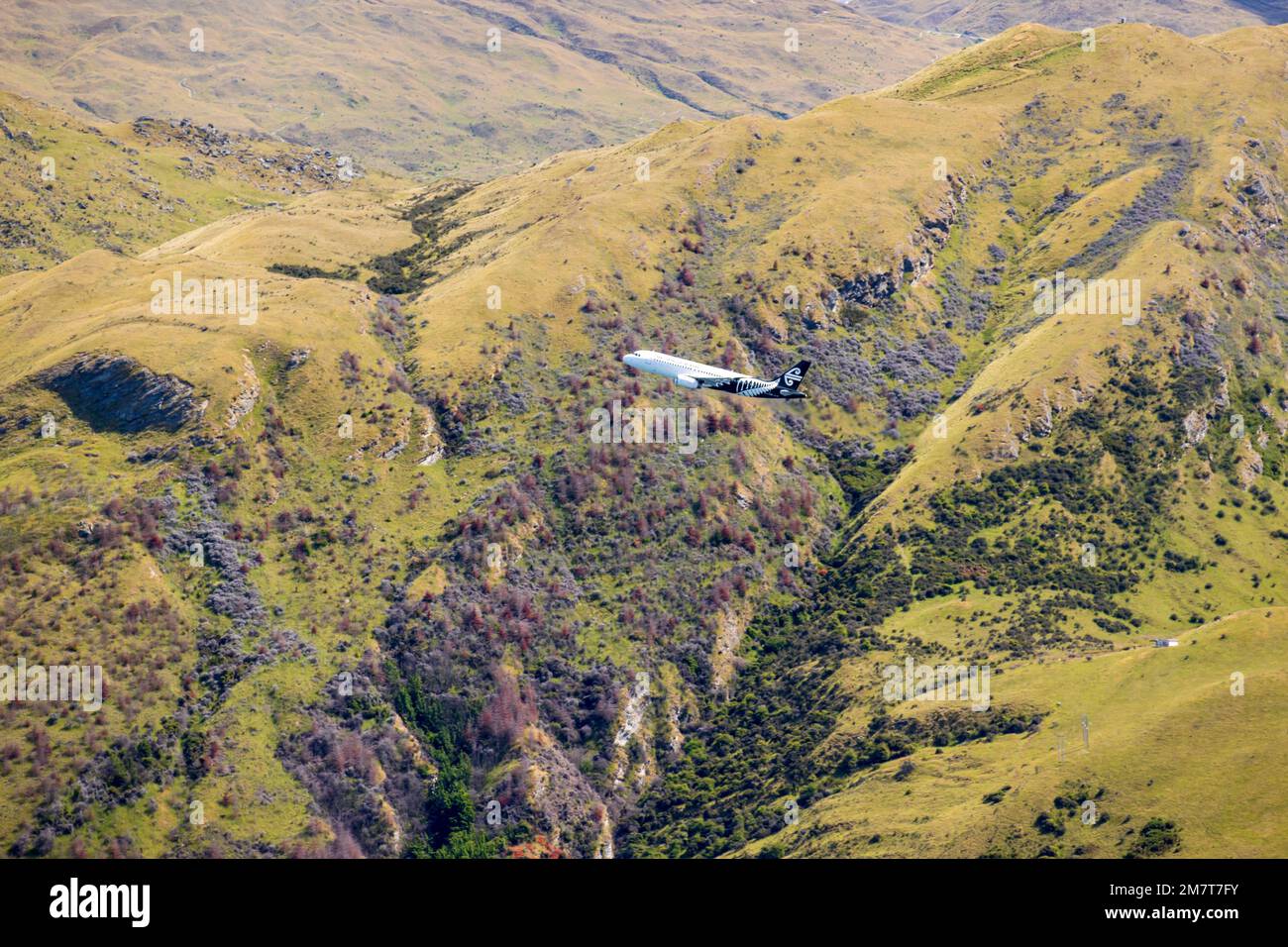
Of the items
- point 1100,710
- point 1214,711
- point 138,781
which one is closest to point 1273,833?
point 1214,711

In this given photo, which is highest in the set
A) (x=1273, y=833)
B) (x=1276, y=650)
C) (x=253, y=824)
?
(x=1276, y=650)
